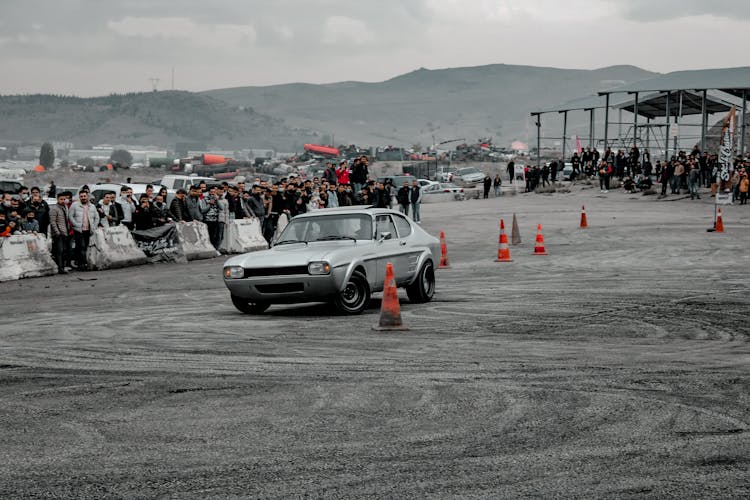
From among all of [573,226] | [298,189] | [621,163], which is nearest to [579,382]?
[298,189]

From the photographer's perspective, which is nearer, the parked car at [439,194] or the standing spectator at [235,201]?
the standing spectator at [235,201]

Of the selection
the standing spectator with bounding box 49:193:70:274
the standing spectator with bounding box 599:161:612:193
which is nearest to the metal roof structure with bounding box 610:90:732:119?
the standing spectator with bounding box 599:161:612:193

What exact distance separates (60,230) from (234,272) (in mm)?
9476

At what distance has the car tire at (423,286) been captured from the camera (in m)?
15.5

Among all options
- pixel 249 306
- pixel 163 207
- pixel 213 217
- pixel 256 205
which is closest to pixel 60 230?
pixel 163 207

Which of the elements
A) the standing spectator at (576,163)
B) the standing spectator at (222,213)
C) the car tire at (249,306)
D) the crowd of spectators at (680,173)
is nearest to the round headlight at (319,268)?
the car tire at (249,306)

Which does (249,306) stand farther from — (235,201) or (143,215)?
(235,201)

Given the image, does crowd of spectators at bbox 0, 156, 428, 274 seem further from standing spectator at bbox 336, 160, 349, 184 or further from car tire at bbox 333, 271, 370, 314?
car tire at bbox 333, 271, 370, 314

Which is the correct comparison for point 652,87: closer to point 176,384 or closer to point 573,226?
point 573,226

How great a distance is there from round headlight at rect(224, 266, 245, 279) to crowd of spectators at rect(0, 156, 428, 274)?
8919mm

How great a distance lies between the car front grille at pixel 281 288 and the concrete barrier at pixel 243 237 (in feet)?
45.6

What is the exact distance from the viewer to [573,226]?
3475cm

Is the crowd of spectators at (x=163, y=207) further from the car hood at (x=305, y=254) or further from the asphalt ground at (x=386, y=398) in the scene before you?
the car hood at (x=305, y=254)

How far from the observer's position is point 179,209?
85.7 ft
